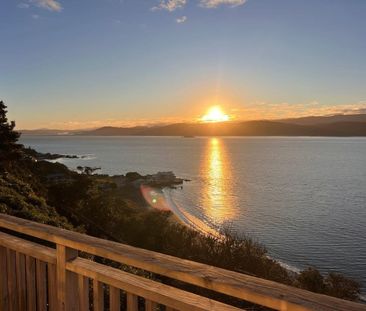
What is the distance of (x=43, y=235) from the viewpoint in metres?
2.57

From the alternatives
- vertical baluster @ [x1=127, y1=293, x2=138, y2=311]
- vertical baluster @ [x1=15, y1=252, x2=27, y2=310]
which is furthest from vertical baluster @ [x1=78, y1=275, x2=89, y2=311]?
vertical baluster @ [x1=15, y1=252, x2=27, y2=310]

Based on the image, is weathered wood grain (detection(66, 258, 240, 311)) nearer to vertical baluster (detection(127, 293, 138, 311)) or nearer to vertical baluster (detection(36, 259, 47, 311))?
vertical baluster (detection(127, 293, 138, 311))

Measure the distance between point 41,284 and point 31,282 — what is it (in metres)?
0.13

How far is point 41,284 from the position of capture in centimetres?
272

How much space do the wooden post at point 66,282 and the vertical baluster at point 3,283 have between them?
801 millimetres

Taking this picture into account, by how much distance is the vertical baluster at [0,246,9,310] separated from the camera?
301cm

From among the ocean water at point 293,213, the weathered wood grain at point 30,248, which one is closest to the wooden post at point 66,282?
the weathered wood grain at point 30,248

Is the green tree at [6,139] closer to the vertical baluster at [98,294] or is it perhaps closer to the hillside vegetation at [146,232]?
the hillside vegetation at [146,232]

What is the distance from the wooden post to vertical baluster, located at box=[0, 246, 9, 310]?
2.63 feet

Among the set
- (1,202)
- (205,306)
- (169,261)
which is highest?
(169,261)

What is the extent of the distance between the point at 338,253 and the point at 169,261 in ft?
91.8

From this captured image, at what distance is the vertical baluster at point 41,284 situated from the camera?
2.70 m

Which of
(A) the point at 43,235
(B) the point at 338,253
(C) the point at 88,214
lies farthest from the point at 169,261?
(B) the point at 338,253

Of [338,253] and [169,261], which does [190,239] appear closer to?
[338,253]
